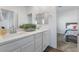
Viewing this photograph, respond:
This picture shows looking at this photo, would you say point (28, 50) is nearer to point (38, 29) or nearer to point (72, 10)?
point (38, 29)

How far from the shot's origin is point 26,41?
3.66 feet

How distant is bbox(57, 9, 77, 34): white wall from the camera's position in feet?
3.62

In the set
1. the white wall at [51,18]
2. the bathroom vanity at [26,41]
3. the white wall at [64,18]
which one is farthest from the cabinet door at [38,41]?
the white wall at [64,18]

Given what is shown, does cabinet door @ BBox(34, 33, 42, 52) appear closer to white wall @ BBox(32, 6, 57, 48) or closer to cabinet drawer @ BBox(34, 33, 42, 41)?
cabinet drawer @ BBox(34, 33, 42, 41)

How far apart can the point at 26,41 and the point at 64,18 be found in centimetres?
54

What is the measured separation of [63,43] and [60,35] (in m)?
0.11

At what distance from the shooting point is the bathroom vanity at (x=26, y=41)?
3.14ft

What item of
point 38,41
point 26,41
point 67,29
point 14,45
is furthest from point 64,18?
point 14,45

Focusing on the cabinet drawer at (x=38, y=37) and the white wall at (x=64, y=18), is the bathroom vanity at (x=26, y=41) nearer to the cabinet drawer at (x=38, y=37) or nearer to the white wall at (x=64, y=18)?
the cabinet drawer at (x=38, y=37)

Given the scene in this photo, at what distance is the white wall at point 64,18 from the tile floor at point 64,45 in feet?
0.27

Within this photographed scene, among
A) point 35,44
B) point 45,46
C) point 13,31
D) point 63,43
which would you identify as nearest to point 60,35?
point 63,43
